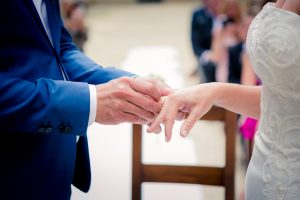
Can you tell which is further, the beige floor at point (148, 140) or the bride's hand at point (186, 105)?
the beige floor at point (148, 140)

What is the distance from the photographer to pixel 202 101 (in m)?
1.23

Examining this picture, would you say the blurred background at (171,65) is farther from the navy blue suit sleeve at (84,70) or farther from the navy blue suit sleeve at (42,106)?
the navy blue suit sleeve at (42,106)

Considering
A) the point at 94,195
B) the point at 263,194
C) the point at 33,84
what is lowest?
the point at 94,195

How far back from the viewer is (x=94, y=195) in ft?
5.59

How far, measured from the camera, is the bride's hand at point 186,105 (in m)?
1.18

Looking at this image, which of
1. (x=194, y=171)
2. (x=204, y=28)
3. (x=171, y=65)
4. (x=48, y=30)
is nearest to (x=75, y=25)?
(x=171, y=65)

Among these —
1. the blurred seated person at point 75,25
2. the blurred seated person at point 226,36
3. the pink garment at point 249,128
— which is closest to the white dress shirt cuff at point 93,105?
the pink garment at point 249,128

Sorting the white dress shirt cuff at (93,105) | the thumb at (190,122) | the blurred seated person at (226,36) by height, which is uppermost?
the blurred seated person at (226,36)

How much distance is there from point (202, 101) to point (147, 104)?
0.56 feet

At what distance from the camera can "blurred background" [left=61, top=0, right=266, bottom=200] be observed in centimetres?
193

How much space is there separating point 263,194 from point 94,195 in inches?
28.8

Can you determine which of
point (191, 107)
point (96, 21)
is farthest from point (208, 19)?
point (96, 21)

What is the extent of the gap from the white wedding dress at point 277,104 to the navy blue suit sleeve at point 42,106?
18.2 inches

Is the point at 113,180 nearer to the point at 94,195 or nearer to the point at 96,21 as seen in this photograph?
the point at 94,195
